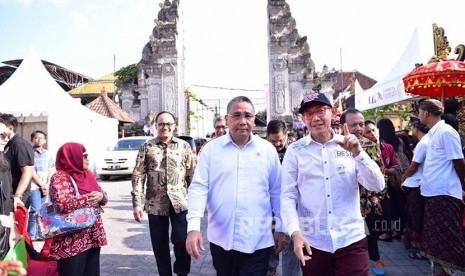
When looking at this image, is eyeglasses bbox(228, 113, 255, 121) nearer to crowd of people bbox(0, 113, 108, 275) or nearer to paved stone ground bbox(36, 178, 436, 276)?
crowd of people bbox(0, 113, 108, 275)

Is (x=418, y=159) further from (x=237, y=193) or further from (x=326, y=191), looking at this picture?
(x=237, y=193)

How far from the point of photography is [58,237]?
3.63 m

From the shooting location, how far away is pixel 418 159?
183 inches

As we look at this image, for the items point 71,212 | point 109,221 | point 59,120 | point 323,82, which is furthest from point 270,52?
point 71,212

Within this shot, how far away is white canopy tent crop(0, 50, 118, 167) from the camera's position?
12086 millimetres

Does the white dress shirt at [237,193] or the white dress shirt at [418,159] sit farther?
the white dress shirt at [418,159]

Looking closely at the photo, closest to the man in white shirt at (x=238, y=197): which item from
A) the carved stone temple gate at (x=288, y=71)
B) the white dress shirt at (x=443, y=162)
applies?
the white dress shirt at (x=443, y=162)

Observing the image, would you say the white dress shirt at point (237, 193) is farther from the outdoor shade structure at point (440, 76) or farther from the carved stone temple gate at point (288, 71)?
the carved stone temple gate at point (288, 71)

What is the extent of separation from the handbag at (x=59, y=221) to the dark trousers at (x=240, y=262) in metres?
1.29

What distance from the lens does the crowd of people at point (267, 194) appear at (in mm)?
2848

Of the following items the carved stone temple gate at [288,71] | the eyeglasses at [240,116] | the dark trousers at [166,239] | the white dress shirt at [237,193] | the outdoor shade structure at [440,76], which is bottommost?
the dark trousers at [166,239]

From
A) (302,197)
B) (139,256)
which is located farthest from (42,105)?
(302,197)

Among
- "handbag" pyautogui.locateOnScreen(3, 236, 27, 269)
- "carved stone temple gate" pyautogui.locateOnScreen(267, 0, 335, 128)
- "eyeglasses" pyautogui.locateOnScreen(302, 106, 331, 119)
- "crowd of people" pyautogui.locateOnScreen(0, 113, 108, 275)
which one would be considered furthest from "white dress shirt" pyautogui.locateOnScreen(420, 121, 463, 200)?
"carved stone temple gate" pyautogui.locateOnScreen(267, 0, 335, 128)

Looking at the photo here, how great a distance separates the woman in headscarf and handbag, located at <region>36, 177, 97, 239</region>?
51 mm
